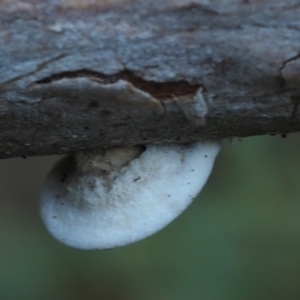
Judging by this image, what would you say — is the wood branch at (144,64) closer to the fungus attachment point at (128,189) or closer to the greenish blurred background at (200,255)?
the fungus attachment point at (128,189)

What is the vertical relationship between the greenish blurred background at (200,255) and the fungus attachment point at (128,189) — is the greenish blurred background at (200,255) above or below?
above

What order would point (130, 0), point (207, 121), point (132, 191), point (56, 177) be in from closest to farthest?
point (130, 0)
point (207, 121)
point (132, 191)
point (56, 177)

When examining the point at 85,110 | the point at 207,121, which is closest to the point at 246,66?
the point at 207,121

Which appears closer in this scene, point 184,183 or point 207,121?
point 207,121

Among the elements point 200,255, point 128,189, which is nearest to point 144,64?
point 128,189

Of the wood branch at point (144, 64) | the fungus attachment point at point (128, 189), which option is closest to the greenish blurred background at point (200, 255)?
the fungus attachment point at point (128, 189)

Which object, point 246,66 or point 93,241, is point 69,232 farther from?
point 246,66
